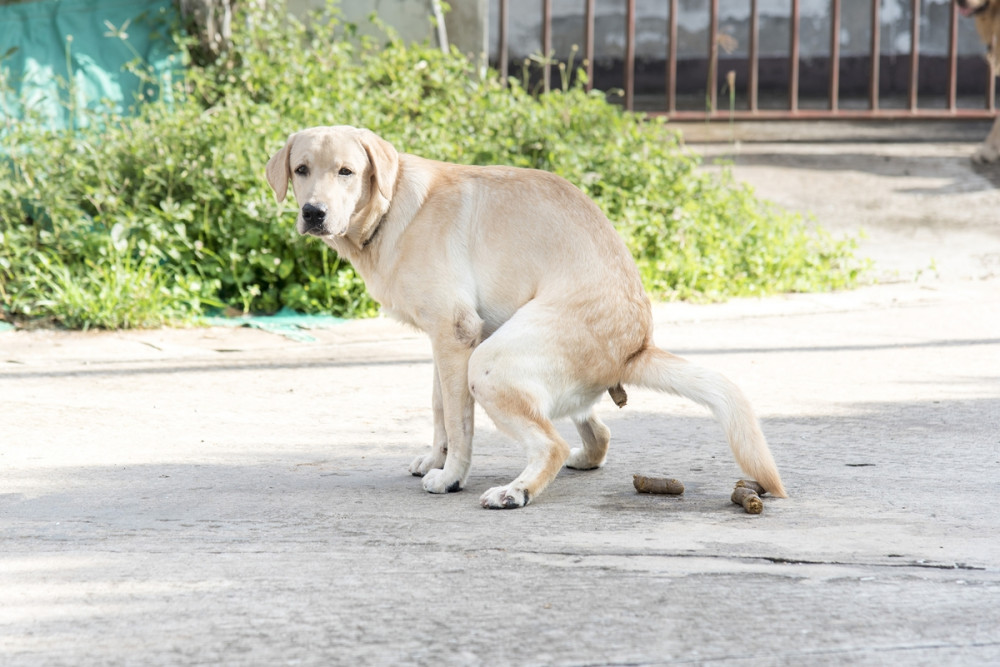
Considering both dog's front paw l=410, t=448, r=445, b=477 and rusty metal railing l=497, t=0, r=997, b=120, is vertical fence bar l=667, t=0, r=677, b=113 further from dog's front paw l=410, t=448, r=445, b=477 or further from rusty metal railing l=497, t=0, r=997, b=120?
dog's front paw l=410, t=448, r=445, b=477

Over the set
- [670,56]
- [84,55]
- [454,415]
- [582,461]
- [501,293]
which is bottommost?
[582,461]

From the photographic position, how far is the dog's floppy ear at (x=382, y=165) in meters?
3.76

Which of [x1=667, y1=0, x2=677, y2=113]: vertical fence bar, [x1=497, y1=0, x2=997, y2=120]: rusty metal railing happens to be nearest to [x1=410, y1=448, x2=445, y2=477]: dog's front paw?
[x1=497, y1=0, x2=997, y2=120]: rusty metal railing

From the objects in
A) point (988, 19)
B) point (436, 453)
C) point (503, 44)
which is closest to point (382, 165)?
point (436, 453)

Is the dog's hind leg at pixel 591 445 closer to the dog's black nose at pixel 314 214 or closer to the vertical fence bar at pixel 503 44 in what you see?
the dog's black nose at pixel 314 214

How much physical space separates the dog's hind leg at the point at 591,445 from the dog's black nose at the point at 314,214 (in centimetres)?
110

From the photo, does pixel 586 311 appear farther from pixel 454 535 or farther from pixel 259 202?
pixel 259 202

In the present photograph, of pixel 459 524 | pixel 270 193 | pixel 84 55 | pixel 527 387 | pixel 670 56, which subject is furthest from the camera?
pixel 670 56

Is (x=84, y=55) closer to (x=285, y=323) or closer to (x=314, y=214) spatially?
(x=285, y=323)

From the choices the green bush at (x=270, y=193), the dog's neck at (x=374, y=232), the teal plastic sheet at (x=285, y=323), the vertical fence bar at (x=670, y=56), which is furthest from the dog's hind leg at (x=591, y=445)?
the vertical fence bar at (x=670, y=56)

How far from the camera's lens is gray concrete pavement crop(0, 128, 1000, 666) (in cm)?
239

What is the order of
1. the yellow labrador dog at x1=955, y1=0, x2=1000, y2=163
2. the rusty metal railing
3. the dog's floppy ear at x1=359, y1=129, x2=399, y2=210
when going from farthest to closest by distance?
the rusty metal railing, the yellow labrador dog at x1=955, y1=0, x2=1000, y2=163, the dog's floppy ear at x1=359, y1=129, x2=399, y2=210

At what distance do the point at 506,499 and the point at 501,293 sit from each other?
27.2 inches

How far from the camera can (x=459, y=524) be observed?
3.25 metres
